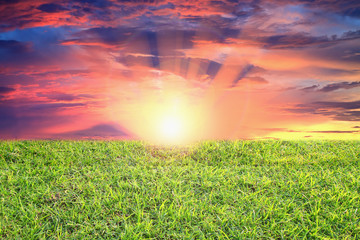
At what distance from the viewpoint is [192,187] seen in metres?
4.49

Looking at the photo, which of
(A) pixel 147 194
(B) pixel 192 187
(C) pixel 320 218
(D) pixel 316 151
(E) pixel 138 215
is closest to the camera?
(E) pixel 138 215

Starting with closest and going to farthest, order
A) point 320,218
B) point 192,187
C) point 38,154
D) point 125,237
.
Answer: point 125,237 → point 320,218 → point 192,187 → point 38,154

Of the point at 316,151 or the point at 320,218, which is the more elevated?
the point at 320,218

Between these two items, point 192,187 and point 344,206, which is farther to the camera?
point 192,187

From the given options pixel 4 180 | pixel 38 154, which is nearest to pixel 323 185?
pixel 4 180

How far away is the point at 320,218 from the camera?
3838mm

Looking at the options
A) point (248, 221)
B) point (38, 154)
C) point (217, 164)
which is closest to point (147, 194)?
point (248, 221)

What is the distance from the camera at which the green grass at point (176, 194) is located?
11.5 feet

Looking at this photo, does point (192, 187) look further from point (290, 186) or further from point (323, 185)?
point (323, 185)

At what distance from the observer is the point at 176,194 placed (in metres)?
4.14

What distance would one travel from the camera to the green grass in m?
3.49

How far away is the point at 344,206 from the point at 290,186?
0.80m

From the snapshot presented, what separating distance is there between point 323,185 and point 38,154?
6035 mm

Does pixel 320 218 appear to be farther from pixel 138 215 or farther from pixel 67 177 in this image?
pixel 67 177
